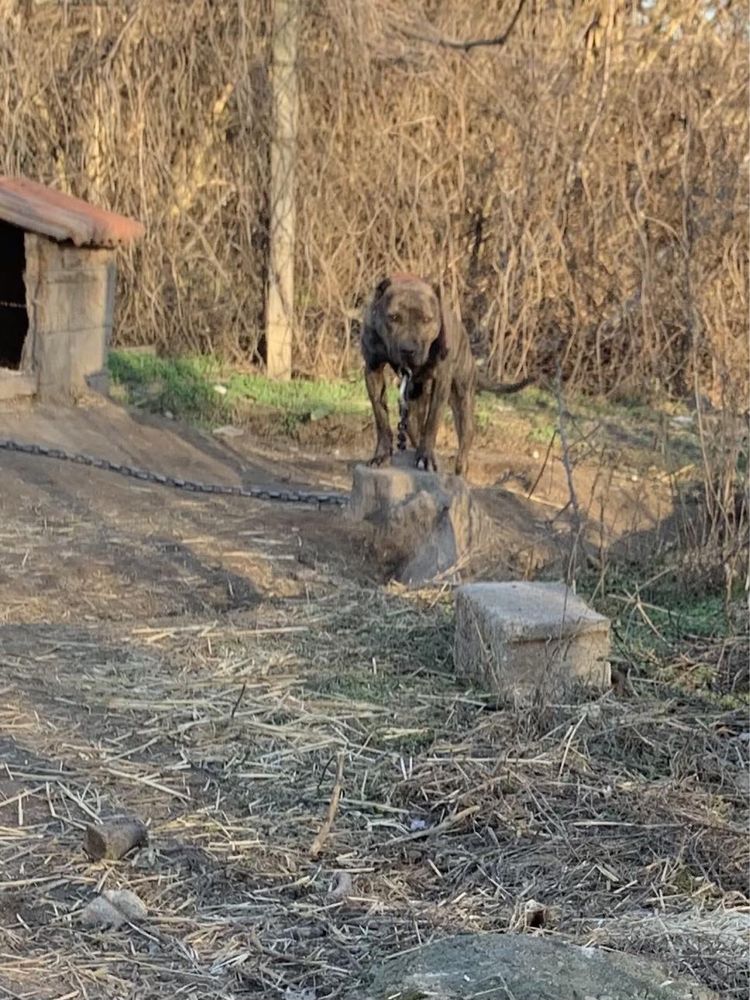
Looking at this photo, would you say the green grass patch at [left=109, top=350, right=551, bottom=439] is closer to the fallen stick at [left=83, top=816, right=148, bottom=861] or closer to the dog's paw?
the dog's paw

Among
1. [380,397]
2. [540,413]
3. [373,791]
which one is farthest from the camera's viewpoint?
[540,413]

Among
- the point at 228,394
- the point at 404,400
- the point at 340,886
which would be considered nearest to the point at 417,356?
the point at 404,400

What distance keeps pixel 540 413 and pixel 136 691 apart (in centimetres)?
711

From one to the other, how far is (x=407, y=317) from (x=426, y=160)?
18.8ft

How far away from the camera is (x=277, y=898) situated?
322cm

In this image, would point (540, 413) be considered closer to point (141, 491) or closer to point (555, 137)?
point (555, 137)

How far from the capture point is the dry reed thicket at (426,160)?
1132 cm

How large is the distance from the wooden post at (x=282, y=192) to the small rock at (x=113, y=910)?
8.81 m

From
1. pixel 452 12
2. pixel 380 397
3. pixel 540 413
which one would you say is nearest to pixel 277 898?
pixel 380 397

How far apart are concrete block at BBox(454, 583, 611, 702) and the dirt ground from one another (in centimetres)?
14

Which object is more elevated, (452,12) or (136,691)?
(452,12)

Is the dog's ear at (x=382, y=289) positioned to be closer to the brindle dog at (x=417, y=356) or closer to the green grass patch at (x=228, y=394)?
the brindle dog at (x=417, y=356)

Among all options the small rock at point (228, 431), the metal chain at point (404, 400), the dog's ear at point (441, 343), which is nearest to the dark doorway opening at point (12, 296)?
the small rock at point (228, 431)

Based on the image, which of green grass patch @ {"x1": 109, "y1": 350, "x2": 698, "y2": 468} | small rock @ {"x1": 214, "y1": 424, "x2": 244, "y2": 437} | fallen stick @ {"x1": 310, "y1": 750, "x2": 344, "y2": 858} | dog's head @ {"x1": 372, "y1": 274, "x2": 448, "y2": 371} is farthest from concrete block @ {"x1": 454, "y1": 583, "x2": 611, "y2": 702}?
small rock @ {"x1": 214, "y1": 424, "x2": 244, "y2": 437}
